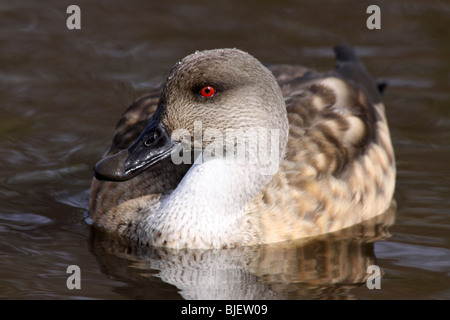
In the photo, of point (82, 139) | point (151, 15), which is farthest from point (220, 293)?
point (151, 15)

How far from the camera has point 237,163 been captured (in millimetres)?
7188

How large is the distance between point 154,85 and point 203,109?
3819mm

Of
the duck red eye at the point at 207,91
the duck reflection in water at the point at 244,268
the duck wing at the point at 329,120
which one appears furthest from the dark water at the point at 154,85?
the duck red eye at the point at 207,91

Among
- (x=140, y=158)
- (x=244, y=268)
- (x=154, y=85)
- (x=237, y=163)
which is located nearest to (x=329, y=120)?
(x=237, y=163)

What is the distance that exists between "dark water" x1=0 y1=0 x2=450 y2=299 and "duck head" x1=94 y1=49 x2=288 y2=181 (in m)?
0.86

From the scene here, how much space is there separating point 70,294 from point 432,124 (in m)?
5.01

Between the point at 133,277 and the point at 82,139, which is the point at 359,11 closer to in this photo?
the point at 82,139

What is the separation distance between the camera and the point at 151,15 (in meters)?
12.1

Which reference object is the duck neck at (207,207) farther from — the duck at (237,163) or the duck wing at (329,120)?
the duck wing at (329,120)

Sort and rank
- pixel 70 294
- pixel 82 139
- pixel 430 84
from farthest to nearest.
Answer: pixel 430 84 < pixel 82 139 < pixel 70 294

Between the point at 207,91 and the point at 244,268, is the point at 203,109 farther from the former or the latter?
the point at 244,268

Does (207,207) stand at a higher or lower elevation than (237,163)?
lower

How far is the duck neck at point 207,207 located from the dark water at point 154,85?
0.43ft

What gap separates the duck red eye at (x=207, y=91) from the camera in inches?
271
